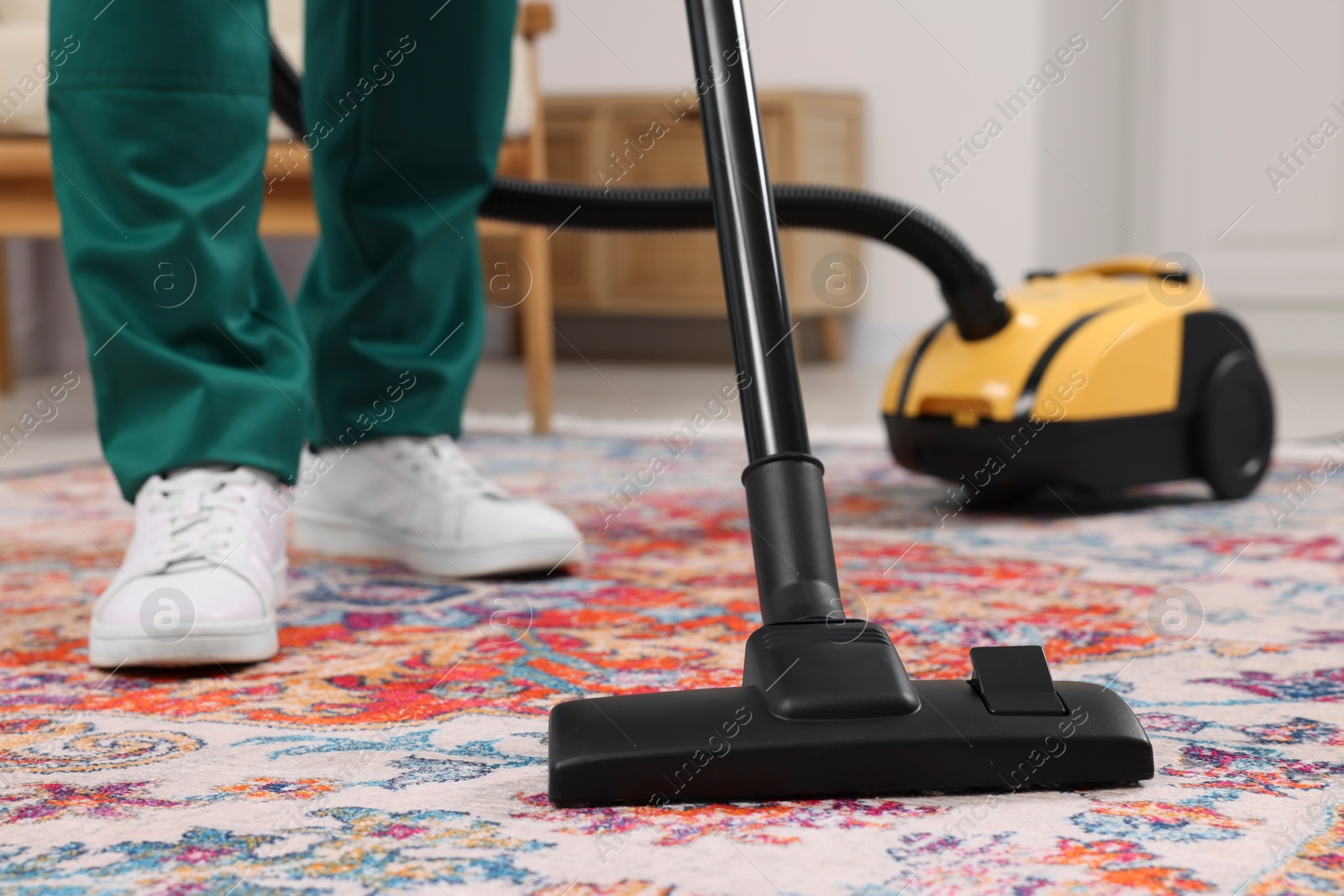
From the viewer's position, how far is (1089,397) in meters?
1.22

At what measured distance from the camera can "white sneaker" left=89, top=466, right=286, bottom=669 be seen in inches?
28.1

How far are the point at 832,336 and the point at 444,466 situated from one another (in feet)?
7.74

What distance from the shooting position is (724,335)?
3609mm

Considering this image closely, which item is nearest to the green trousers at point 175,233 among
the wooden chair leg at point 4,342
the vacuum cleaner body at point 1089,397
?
the vacuum cleaner body at point 1089,397

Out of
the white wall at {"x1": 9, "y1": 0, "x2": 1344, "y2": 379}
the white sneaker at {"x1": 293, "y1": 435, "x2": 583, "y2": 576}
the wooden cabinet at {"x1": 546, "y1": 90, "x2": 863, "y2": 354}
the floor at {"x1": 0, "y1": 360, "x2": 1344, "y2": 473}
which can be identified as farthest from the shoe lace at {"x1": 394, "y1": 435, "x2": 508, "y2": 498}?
the white wall at {"x1": 9, "y1": 0, "x2": 1344, "y2": 379}

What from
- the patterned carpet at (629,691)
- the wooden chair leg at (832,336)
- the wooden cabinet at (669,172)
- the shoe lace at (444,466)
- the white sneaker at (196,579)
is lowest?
the patterned carpet at (629,691)

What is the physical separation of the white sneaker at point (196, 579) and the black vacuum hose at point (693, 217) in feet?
1.64

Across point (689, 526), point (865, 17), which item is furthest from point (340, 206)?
point (865, 17)

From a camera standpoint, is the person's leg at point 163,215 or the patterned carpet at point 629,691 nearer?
the patterned carpet at point 629,691

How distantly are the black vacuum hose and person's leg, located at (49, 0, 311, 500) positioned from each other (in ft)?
1.44

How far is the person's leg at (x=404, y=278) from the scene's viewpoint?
39.0 inches

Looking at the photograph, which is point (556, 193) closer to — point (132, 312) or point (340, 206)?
point (340, 206)

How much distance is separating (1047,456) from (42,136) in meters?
1.30

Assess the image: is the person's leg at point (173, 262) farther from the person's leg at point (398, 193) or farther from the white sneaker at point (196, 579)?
the person's leg at point (398, 193)
